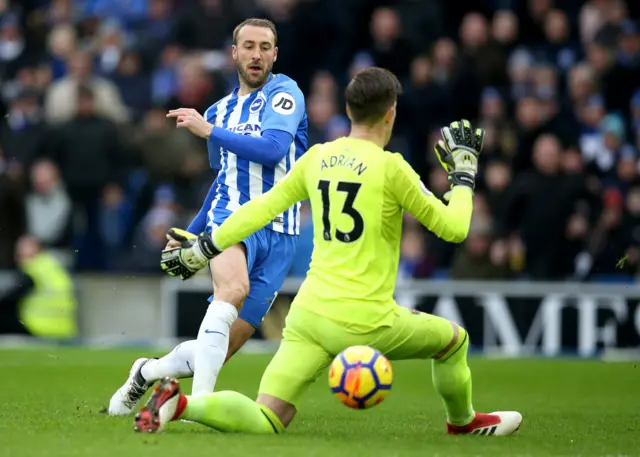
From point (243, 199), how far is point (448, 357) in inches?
79.3

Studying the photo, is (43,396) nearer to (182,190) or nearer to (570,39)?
(182,190)

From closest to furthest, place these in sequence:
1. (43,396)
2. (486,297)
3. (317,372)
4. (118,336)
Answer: (317,372)
(43,396)
(486,297)
(118,336)

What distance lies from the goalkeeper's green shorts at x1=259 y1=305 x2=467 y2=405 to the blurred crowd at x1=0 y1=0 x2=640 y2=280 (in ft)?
32.0

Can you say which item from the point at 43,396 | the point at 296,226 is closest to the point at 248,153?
the point at 296,226

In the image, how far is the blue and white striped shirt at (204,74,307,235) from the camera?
29.3ft

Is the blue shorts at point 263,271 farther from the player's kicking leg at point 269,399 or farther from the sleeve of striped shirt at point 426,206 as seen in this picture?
the sleeve of striped shirt at point 426,206

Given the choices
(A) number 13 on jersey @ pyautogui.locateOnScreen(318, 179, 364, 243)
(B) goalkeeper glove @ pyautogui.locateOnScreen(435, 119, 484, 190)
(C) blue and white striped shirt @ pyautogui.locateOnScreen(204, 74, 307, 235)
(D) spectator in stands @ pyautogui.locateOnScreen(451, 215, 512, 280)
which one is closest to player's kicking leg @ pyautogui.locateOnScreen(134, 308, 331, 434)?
(A) number 13 on jersey @ pyautogui.locateOnScreen(318, 179, 364, 243)

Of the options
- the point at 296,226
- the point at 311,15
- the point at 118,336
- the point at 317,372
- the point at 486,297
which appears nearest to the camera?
the point at 317,372

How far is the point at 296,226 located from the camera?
928 centimetres

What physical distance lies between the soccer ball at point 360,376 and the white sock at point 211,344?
4.49 feet

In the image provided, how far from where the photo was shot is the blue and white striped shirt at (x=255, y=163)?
895cm

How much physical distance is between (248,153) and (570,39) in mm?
12308

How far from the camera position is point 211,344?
332 inches

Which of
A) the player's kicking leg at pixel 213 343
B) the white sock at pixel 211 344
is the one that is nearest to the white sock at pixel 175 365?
the player's kicking leg at pixel 213 343
